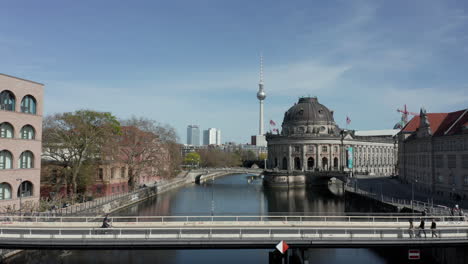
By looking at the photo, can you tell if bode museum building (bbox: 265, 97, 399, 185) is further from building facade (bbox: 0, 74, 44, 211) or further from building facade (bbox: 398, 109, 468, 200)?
building facade (bbox: 0, 74, 44, 211)

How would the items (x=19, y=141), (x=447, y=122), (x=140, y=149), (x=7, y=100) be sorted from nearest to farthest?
(x=7, y=100) → (x=19, y=141) → (x=447, y=122) → (x=140, y=149)

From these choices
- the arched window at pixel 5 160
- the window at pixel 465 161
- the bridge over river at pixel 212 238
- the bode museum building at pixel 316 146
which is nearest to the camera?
the bridge over river at pixel 212 238

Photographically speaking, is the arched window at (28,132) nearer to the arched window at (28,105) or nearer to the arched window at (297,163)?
the arched window at (28,105)

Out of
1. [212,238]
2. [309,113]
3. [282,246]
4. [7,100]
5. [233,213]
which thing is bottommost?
[233,213]

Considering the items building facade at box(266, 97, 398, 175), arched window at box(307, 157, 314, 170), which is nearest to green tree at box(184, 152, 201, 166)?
building facade at box(266, 97, 398, 175)

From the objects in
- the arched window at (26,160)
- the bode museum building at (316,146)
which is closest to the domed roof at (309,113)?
the bode museum building at (316,146)

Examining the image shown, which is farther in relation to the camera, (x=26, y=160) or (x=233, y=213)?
(x=233, y=213)

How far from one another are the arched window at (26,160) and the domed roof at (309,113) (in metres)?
116

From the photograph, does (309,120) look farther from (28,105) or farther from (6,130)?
(6,130)

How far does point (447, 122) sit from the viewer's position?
69.5 m

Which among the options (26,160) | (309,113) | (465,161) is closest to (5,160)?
(26,160)

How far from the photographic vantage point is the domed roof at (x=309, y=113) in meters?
151

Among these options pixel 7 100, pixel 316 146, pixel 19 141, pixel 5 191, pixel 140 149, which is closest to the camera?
pixel 5 191

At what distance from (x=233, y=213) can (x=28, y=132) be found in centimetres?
3088
